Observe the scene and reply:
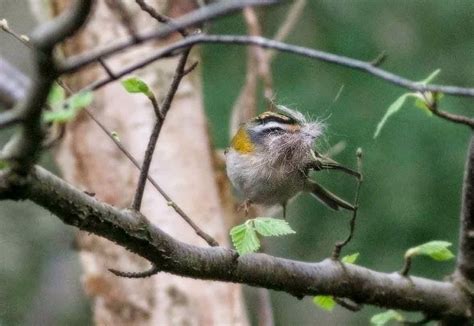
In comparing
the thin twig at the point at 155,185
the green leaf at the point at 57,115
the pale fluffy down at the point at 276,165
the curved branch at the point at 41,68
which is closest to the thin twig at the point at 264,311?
the pale fluffy down at the point at 276,165

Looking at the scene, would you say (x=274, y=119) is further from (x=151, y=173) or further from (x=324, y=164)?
(x=151, y=173)

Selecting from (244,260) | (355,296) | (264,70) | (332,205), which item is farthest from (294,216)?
(244,260)

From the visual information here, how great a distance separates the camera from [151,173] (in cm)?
348

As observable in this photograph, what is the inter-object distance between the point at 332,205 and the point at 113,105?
125cm

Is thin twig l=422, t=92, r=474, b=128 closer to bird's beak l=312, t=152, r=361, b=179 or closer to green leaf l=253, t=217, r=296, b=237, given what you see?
bird's beak l=312, t=152, r=361, b=179

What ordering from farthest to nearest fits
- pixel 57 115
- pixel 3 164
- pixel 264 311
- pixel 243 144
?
1. pixel 264 311
2. pixel 243 144
3. pixel 57 115
4. pixel 3 164

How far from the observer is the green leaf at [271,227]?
1.72 metres

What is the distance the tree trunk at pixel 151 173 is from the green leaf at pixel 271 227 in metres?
1.63

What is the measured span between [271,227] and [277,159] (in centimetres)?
53

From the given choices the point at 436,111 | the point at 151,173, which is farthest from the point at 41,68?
the point at 151,173

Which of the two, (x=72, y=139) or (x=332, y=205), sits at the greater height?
(x=72, y=139)

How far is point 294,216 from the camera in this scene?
497cm

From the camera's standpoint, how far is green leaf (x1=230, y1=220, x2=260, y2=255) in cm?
169

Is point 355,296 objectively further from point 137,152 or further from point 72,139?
point 72,139
